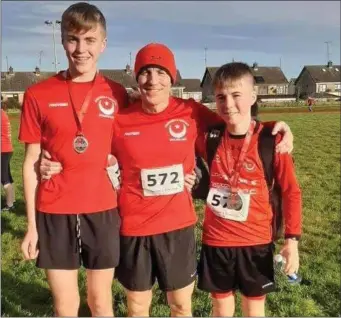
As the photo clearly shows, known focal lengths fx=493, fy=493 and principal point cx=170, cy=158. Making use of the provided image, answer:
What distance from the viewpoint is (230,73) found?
3273 mm

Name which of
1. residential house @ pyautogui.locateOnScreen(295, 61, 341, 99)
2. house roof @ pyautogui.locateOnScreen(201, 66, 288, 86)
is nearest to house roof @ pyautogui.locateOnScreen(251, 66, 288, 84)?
house roof @ pyautogui.locateOnScreen(201, 66, 288, 86)

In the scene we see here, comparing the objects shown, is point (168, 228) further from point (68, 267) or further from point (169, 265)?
point (68, 267)

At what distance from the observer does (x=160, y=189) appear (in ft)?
10.6

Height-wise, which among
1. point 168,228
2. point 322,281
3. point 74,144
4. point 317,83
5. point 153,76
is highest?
point 317,83

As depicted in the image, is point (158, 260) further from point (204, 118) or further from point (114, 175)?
point (204, 118)

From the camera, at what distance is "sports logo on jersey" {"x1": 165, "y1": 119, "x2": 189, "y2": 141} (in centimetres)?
327

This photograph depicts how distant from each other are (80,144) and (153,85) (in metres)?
0.60

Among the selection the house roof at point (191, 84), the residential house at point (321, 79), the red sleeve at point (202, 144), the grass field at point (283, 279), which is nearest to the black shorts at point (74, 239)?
the red sleeve at point (202, 144)

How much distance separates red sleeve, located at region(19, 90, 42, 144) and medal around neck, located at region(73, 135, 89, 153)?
0.26m

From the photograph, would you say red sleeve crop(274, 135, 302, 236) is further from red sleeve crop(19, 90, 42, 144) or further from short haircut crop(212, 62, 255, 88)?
red sleeve crop(19, 90, 42, 144)

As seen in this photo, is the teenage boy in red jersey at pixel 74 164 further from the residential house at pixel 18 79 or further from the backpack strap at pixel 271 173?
the residential house at pixel 18 79

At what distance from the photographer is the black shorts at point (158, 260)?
330 cm

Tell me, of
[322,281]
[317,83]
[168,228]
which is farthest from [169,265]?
[317,83]

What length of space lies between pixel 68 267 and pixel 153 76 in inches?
53.6
